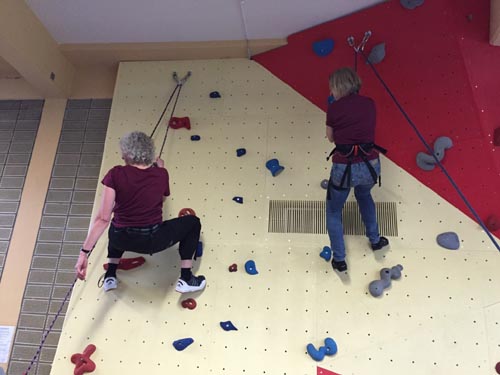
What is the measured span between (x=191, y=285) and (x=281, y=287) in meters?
0.49

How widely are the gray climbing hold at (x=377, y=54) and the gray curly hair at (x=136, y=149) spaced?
4.99 feet

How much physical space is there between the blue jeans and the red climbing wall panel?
434 mm

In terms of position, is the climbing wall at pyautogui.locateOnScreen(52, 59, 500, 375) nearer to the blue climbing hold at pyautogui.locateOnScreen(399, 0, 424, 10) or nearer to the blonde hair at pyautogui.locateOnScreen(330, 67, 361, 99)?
the blonde hair at pyautogui.locateOnScreen(330, 67, 361, 99)

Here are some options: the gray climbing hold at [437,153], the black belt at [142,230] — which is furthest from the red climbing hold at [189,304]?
the gray climbing hold at [437,153]

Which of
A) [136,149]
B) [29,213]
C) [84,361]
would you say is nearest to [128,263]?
[84,361]

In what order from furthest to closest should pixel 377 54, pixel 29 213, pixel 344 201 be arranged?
1. pixel 29 213
2. pixel 377 54
3. pixel 344 201

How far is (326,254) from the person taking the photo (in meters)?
2.66

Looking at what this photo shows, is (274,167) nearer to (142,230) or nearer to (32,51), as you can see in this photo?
(142,230)

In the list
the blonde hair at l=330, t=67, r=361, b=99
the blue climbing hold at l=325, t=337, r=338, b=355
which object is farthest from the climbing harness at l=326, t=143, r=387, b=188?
the blue climbing hold at l=325, t=337, r=338, b=355

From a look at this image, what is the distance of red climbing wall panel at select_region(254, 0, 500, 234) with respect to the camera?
272cm

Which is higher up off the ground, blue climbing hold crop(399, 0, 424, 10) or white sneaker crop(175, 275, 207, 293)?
blue climbing hold crop(399, 0, 424, 10)

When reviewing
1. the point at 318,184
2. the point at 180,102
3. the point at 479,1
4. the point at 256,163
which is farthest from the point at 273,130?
the point at 479,1

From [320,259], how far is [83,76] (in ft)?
7.22

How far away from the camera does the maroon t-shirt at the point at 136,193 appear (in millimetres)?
2279
